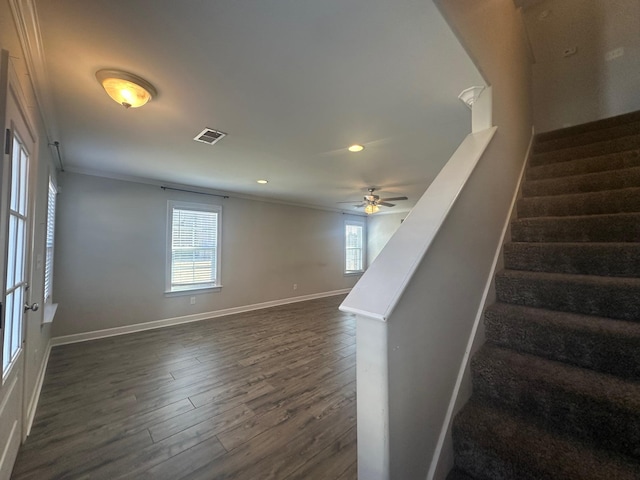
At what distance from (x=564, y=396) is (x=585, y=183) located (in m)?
1.68

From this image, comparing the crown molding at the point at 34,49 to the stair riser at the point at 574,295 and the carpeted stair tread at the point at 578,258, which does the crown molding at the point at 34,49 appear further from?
the carpeted stair tread at the point at 578,258

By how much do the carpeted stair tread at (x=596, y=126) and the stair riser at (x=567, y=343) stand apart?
249 centimetres

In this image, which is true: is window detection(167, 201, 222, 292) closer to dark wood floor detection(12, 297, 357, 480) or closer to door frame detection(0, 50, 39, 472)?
dark wood floor detection(12, 297, 357, 480)

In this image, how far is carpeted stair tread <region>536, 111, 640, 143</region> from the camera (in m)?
2.41

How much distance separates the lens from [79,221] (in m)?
3.38

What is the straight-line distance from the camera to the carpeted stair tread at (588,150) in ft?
6.80

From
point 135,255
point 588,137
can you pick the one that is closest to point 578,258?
point 588,137

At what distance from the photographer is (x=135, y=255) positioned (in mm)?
3801

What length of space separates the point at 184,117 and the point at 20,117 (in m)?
0.92

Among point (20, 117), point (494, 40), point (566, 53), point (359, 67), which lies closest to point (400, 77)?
point (359, 67)

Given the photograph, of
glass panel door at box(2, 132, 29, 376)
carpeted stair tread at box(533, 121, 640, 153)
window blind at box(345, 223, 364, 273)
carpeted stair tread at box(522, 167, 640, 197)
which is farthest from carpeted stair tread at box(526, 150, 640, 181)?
window blind at box(345, 223, 364, 273)

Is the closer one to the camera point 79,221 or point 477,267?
point 477,267

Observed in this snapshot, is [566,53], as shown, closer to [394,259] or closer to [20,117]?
[394,259]

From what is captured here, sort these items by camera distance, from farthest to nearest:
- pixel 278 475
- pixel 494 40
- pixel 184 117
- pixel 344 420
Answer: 1. pixel 184 117
2. pixel 344 420
3. pixel 494 40
4. pixel 278 475
